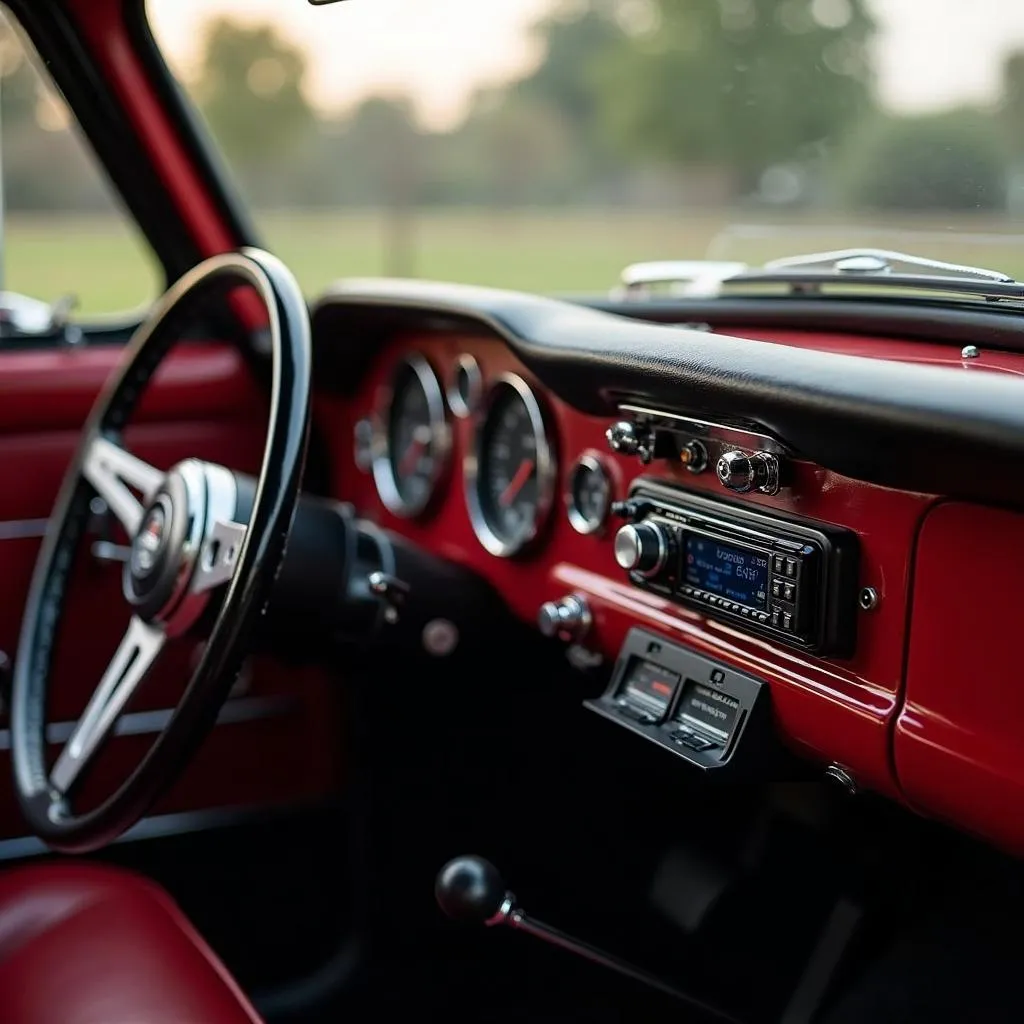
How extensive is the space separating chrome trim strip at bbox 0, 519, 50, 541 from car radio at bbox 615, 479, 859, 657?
47.7 inches

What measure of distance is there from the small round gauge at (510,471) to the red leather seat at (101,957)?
71 cm

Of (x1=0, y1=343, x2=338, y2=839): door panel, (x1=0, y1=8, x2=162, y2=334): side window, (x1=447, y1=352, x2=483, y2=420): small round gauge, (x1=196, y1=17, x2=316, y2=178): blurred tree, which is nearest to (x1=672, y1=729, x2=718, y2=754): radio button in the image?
(x1=447, y1=352, x2=483, y2=420): small round gauge

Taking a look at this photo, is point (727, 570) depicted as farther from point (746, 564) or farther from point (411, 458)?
point (411, 458)

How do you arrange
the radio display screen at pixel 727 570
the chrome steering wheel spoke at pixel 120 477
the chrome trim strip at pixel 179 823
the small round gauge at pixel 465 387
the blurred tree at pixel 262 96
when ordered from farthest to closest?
the blurred tree at pixel 262 96
the chrome trim strip at pixel 179 823
the small round gauge at pixel 465 387
the chrome steering wheel spoke at pixel 120 477
the radio display screen at pixel 727 570

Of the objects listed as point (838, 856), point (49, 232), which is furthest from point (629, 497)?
point (49, 232)

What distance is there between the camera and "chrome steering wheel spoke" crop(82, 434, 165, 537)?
1.69 meters

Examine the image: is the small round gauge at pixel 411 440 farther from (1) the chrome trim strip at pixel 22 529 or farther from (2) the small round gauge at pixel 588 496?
(1) the chrome trim strip at pixel 22 529

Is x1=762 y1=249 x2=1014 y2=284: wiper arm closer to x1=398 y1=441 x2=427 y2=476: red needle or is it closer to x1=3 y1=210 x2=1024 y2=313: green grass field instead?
x1=3 y1=210 x2=1024 y2=313: green grass field

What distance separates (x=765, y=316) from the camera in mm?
1774

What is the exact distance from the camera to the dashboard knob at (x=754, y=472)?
1.29 meters

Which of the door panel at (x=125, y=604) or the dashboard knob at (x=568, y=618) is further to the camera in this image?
the door panel at (x=125, y=604)

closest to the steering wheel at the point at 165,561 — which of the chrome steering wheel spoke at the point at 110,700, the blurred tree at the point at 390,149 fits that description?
the chrome steering wheel spoke at the point at 110,700

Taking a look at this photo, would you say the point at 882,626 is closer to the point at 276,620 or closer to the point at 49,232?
the point at 276,620

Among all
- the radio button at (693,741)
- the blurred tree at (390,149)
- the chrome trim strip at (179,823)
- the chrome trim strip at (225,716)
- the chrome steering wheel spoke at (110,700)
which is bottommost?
the chrome trim strip at (179,823)
